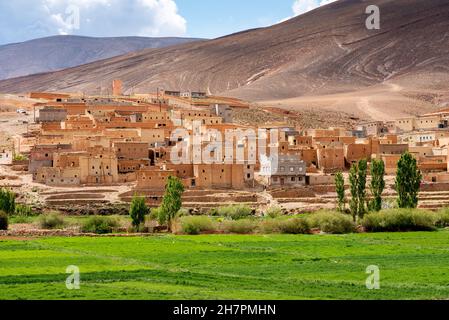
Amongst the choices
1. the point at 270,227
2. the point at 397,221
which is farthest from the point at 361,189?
the point at 270,227

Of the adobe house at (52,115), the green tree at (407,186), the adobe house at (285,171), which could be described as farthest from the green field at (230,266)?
the adobe house at (52,115)

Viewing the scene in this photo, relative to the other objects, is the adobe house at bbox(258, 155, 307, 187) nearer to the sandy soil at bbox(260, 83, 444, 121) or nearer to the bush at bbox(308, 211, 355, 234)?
the bush at bbox(308, 211, 355, 234)

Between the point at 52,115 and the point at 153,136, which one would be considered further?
the point at 52,115

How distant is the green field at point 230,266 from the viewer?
1939cm

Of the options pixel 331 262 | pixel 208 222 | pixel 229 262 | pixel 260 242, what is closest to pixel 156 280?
pixel 229 262

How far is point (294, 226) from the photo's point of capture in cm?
3159

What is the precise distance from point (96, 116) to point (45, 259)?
31133 millimetres

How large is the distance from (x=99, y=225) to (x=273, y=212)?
6821mm

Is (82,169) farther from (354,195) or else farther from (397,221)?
(397,221)

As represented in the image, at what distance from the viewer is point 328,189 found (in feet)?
133

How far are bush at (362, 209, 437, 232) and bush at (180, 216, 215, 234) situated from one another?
528 centimetres

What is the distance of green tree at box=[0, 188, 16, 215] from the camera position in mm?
35156

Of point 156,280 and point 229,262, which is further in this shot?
point 229,262
